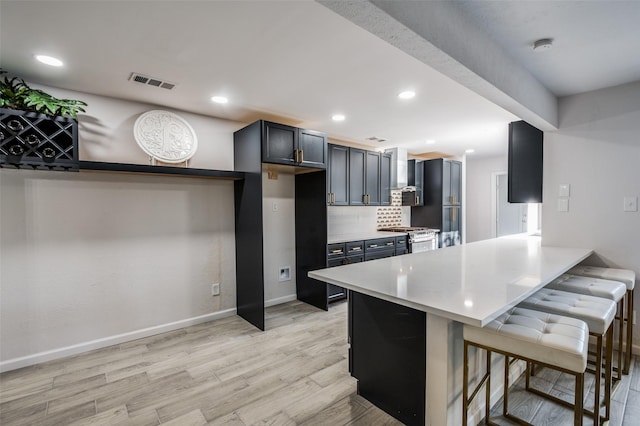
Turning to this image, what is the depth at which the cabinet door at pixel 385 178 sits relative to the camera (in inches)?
189

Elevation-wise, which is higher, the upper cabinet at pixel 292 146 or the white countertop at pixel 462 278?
the upper cabinet at pixel 292 146

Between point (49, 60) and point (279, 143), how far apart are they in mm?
1901

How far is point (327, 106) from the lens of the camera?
3119 millimetres

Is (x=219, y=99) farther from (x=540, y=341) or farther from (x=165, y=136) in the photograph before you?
(x=540, y=341)

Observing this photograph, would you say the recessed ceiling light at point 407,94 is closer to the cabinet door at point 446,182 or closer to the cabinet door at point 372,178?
the cabinet door at point 372,178

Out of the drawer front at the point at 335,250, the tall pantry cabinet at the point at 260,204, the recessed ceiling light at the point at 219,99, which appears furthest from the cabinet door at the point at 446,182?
the recessed ceiling light at the point at 219,99

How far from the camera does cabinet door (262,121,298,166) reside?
314 cm

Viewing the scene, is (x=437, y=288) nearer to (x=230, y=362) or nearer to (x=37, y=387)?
(x=230, y=362)

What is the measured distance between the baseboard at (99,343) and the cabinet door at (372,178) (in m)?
2.60

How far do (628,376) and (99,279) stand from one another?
14.5 feet

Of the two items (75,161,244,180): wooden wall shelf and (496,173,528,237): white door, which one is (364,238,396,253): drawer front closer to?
(75,161,244,180): wooden wall shelf

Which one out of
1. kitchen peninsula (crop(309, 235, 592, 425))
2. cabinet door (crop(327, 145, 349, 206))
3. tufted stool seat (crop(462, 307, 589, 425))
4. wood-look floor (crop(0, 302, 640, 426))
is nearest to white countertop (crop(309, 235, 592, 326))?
kitchen peninsula (crop(309, 235, 592, 425))

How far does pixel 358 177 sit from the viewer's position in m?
4.44

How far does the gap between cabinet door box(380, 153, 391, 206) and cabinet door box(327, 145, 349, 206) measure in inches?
31.3
